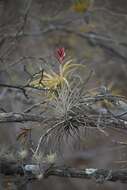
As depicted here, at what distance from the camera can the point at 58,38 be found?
4598 mm

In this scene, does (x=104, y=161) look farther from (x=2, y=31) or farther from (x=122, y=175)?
(x=122, y=175)

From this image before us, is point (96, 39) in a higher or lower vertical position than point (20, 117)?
higher

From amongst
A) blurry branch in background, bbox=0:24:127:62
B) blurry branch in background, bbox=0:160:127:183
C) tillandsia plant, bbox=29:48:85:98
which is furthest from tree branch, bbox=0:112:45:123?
blurry branch in background, bbox=0:24:127:62

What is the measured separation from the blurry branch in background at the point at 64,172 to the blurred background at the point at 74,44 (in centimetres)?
106

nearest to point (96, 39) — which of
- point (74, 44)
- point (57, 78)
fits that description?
point (74, 44)

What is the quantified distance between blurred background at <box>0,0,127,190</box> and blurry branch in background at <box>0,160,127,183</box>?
41.7 inches

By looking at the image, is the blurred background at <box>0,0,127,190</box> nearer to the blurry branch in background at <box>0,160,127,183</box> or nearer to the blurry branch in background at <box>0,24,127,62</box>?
the blurry branch in background at <box>0,24,127,62</box>

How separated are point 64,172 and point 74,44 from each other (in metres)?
2.50

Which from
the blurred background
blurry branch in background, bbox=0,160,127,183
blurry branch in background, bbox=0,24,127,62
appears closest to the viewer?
blurry branch in background, bbox=0,160,127,183

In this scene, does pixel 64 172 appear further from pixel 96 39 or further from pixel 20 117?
pixel 96 39

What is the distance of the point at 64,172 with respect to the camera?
7.41 feet

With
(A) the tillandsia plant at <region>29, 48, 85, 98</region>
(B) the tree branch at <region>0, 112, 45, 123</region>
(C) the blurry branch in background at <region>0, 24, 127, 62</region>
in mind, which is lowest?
(B) the tree branch at <region>0, 112, 45, 123</region>

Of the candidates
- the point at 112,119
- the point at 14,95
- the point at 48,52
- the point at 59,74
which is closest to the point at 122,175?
the point at 112,119

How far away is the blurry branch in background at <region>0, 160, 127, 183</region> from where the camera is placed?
86.6 inches
